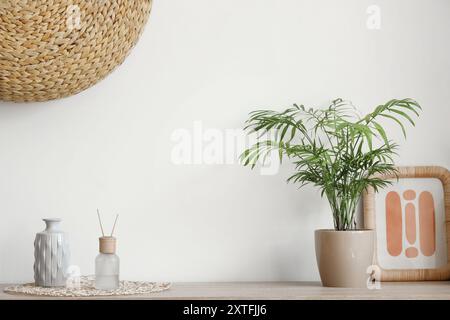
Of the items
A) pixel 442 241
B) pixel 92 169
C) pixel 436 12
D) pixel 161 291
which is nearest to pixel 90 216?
pixel 92 169

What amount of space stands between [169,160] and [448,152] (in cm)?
72

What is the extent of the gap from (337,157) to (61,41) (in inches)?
27.6

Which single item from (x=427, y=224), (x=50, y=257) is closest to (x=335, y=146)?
(x=427, y=224)

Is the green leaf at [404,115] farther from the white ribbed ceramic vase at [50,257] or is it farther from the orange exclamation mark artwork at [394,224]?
the white ribbed ceramic vase at [50,257]

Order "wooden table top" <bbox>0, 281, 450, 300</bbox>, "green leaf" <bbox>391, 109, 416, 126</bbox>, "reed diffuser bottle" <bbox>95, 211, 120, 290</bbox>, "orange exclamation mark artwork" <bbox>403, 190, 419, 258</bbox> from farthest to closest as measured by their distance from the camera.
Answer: "orange exclamation mark artwork" <bbox>403, 190, 419, 258</bbox> < "green leaf" <bbox>391, 109, 416, 126</bbox> < "reed diffuser bottle" <bbox>95, 211, 120, 290</bbox> < "wooden table top" <bbox>0, 281, 450, 300</bbox>

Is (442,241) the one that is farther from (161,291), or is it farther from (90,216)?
(90,216)

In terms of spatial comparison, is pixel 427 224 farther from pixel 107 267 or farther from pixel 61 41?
pixel 61 41

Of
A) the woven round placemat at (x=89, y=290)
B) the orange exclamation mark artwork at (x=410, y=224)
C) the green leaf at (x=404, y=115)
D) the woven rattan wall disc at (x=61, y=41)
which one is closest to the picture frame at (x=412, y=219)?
the orange exclamation mark artwork at (x=410, y=224)

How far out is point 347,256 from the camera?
1397 millimetres

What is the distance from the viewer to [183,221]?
1601 millimetres

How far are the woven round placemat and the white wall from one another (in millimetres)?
127

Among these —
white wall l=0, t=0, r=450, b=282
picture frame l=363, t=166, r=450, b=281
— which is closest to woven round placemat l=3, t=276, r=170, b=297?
white wall l=0, t=0, r=450, b=282

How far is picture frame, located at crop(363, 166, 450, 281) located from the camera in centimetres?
158

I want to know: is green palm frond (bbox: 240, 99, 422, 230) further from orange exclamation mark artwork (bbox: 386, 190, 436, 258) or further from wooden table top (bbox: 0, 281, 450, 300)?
wooden table top (bbox: 0, 281, 450, 300)
